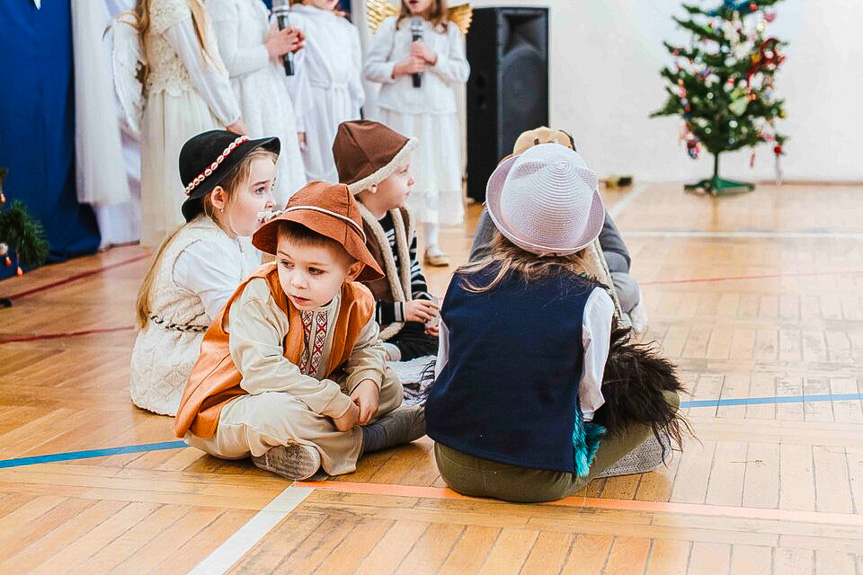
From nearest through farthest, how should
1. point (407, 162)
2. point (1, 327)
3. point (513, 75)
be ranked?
point (407, 162), point (1, 327), point (513, 75)

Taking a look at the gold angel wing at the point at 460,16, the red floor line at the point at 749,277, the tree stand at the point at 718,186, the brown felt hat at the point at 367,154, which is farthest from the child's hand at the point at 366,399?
the tree stand at the point at 718,186

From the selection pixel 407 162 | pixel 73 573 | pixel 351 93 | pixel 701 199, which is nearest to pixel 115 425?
pixel 73 573

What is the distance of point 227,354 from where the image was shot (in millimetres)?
2217

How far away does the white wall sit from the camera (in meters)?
7.92

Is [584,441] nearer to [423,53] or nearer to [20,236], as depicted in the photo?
[20,236]

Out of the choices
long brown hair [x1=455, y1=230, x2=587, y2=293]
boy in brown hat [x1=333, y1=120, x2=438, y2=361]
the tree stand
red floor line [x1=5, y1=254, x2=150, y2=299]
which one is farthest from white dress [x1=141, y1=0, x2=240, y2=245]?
the tree stand

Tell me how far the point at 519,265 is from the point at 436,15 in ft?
10.2

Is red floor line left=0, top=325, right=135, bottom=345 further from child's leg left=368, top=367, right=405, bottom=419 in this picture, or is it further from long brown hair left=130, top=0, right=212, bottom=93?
child's leg left=368, top=367, right=405, bottom=419

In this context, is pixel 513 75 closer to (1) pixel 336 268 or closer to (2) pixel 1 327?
(2) pixel 1 327

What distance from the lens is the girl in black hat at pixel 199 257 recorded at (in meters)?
2.53

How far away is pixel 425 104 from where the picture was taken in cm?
486

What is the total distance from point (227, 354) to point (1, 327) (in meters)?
1.80

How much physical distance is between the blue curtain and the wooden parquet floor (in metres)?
1.63

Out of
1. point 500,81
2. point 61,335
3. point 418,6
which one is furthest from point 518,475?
point 500,81
